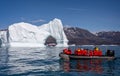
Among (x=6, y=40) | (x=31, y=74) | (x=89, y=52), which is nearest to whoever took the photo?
(x=31, y=74)

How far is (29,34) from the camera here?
9838cm

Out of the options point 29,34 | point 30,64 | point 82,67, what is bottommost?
point 82,67

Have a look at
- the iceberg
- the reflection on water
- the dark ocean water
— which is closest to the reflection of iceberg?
the dark ocean water

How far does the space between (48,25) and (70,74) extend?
3441 inches

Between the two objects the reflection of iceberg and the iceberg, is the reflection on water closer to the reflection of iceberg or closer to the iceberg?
the reflection of iceberg

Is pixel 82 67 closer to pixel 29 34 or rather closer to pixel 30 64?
pixel 30 64

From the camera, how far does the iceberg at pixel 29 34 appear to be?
95938 millimetres

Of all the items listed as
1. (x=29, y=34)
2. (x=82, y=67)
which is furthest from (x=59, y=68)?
(x=29, y=34)

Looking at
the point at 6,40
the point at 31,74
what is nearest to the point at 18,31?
the point at 6,40

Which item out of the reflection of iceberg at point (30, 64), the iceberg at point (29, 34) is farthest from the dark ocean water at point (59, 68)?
the iceberg at point (29, 34)

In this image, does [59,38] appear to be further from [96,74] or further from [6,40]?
[96,74]

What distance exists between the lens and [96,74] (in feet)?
66.8

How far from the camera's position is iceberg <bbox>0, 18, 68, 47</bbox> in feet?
315

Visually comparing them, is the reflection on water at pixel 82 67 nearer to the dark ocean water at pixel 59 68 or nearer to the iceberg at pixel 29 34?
the dark ocean water at pixel 59 68
